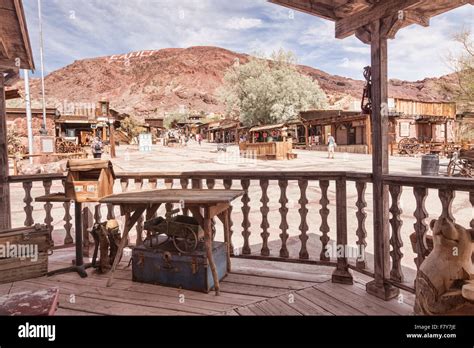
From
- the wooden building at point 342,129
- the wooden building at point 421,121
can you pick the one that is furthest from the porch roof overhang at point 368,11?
the wooden building at point 421,121

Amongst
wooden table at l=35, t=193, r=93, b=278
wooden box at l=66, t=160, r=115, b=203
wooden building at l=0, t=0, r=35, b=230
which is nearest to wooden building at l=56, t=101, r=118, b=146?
wooden building at l=0, t=0, r=35, b=230

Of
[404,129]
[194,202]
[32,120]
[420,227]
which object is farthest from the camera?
[404,129]

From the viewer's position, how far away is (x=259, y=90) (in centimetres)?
3481

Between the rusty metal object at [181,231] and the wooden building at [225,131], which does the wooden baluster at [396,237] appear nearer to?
the rusty metal object at [181,231]

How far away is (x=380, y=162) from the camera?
3.26m

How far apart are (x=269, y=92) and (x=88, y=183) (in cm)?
3265

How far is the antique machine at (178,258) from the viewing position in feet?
11.0

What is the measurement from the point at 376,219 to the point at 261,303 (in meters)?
1.41

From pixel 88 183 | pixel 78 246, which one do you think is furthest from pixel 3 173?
pixel 88 183

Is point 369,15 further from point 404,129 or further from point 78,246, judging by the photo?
point 404,129

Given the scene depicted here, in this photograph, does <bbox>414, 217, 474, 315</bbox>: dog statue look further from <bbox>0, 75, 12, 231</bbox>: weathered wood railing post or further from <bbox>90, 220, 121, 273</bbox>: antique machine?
<bbox>0, 75, 12, 231</bbox>: weathered wood railing post

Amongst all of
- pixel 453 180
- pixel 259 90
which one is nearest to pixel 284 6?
pixel 453 180
